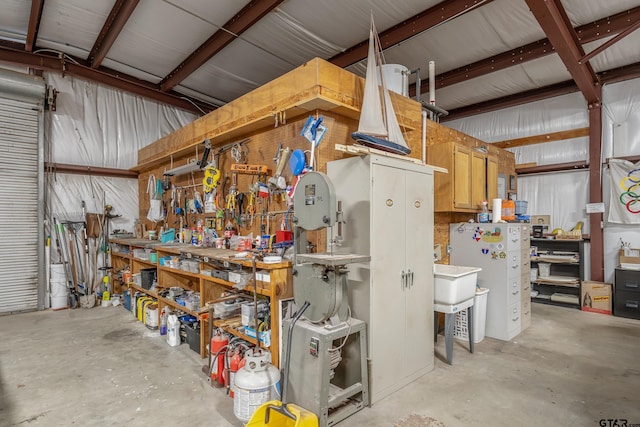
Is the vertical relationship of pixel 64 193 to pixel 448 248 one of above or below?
above

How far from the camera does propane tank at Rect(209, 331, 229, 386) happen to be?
275 cm

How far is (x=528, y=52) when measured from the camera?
15.1 feet

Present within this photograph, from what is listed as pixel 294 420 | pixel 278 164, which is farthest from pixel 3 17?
pixel 294 420

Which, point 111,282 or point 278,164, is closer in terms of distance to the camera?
point 278,164

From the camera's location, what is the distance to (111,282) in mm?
5773

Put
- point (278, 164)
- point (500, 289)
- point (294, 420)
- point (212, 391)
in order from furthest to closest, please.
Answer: point (500, 289), point (278, 164), point (212, 391), point (294, 420)

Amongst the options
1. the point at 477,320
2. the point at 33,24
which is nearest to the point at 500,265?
the point at 477,320

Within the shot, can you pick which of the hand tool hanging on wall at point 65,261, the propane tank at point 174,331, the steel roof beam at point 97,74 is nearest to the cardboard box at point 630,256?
the propane tank at point 174,331

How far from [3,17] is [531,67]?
7606 mm

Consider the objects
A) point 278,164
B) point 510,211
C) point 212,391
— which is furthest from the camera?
point 510,211

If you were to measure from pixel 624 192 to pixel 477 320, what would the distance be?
352cm

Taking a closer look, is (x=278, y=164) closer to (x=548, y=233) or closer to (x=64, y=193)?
(x=64, y=193)

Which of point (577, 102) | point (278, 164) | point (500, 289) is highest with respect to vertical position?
point (577, 102)

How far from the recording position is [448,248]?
4.21m
